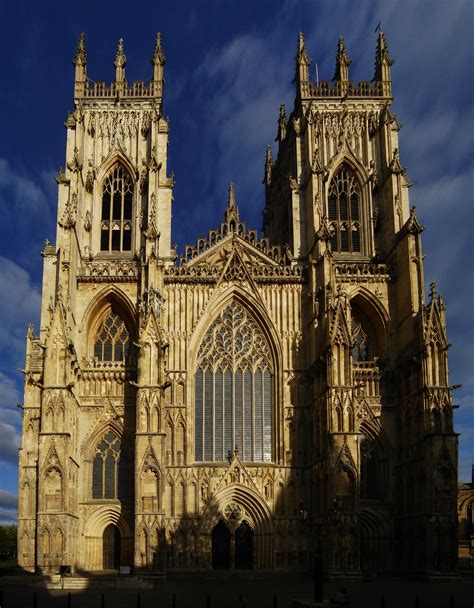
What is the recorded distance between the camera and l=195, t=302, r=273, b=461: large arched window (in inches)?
1482

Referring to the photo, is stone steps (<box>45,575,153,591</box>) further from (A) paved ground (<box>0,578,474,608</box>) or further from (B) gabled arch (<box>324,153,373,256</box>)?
(B) gabled arch (<box>324,153,373,256</box>)

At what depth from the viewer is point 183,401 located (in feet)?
123

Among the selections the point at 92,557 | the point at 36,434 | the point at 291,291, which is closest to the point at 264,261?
the point at 291,291

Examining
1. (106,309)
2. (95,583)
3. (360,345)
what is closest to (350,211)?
(360,345)

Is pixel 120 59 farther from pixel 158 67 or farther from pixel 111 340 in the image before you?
pixel 111 340

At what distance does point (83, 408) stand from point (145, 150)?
49.8 feet

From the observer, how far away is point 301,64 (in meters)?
45.6

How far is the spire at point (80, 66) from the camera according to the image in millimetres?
44281

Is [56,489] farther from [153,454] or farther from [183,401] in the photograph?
[183,401]

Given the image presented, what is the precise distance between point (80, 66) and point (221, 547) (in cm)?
2816

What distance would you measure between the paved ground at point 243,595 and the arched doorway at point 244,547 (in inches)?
107

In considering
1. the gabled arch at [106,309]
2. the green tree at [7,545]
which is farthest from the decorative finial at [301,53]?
the green tree at [7,545]

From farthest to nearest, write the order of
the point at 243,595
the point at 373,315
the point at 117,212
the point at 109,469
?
1. the point at 117,212
2. the point at 373,315
3. the point at 109,469
4. the point at 243,595

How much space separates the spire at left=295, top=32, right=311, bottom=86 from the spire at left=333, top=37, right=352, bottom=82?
5.92 ft
